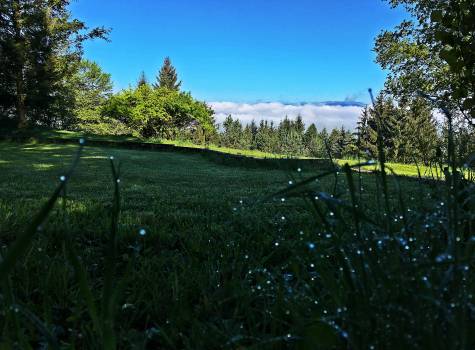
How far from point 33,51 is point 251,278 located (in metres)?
24.0

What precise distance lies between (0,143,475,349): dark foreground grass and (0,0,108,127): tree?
2101cm

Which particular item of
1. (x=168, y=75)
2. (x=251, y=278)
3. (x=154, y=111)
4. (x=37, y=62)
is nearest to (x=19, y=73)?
(x=37, y=62)

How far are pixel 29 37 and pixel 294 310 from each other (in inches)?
989

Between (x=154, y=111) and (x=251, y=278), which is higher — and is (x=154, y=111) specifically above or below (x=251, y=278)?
above

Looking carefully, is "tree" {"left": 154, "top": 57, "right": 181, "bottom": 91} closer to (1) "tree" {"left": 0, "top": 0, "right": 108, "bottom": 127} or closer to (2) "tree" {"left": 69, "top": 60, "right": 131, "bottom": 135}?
(2) "tree" {"left": 69, "top": 60, "right": 131, "bottom": 135}

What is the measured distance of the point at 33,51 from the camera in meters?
21.6

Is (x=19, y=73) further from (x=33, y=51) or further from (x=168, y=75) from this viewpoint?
(x=168, y=75)

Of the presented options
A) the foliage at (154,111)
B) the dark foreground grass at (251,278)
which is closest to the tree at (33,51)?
the foliage at (154,111)

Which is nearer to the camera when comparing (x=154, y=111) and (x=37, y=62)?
(x=37, y=62)

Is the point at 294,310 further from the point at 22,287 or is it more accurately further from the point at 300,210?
the point at 300,210

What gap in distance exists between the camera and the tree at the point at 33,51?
2098 cm

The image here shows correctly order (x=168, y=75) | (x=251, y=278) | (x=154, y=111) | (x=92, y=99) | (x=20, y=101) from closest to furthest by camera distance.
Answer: (x=251, y=278) → (x=20, y=101) → (x=154, y=111) → (x=92, y=99) → (x=168, y=75)

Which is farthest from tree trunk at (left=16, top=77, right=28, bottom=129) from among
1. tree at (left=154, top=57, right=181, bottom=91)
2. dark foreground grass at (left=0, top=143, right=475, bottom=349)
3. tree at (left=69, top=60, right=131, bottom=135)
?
tree at (left=154, top=57, right=181, bottom=91)

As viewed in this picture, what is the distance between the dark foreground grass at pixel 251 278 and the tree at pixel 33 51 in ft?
68.9
